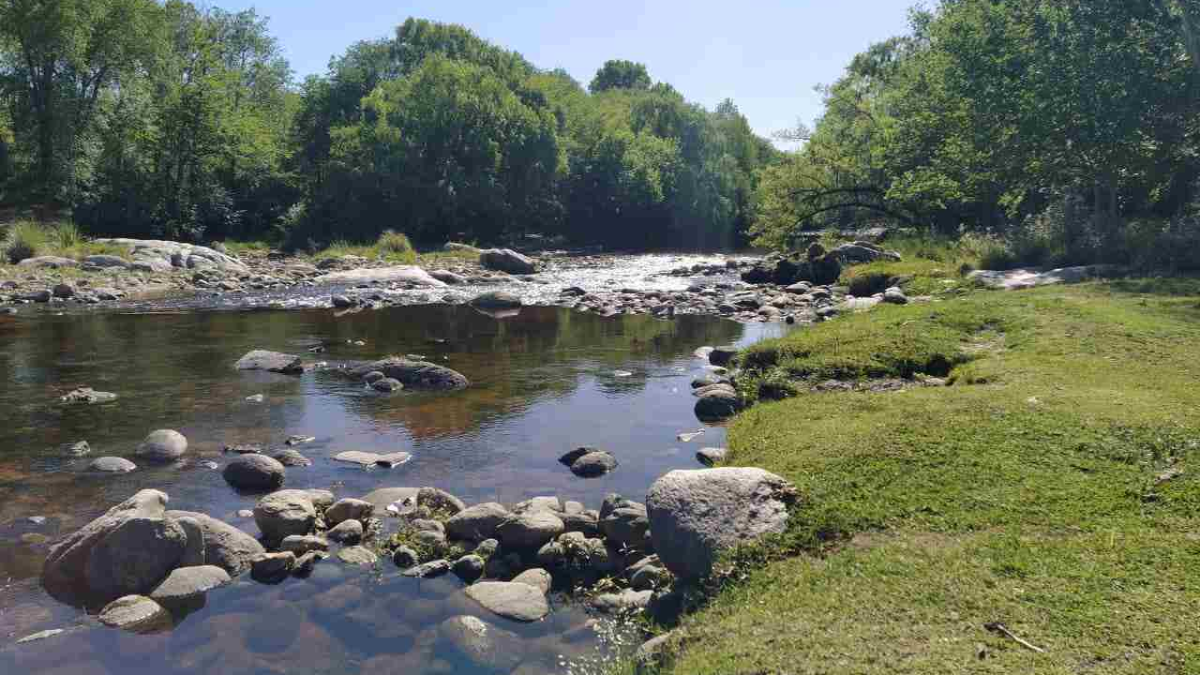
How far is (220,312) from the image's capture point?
93.0 ft

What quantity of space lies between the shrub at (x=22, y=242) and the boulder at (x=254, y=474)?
33.2m

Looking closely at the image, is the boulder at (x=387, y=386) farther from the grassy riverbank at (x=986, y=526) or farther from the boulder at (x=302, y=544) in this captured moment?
the boulder at (x=302, y=544)

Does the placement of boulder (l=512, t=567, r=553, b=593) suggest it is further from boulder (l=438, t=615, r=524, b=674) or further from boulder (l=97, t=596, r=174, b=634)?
boulder (l=97, t=596, r=174, b=634)

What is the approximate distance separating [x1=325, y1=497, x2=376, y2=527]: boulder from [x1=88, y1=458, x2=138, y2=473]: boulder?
3.72 meters

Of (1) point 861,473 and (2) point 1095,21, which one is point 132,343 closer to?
(1) point 861,473

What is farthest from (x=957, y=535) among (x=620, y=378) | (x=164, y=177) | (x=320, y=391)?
(x=164, y=177)

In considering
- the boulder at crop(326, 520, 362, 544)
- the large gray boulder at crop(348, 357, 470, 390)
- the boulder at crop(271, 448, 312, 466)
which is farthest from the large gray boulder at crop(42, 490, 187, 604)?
the large gray boulder at crop(348, 357, 470, 390)

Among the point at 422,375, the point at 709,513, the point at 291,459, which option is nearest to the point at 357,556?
the point at 709,513

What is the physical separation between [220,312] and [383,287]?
9347 mm

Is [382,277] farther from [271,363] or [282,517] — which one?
[282,517]

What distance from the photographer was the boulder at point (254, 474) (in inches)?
428

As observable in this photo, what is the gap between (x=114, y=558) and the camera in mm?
7949

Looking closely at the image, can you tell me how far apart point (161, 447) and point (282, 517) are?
4.00m

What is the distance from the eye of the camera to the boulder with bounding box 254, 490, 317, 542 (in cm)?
910
